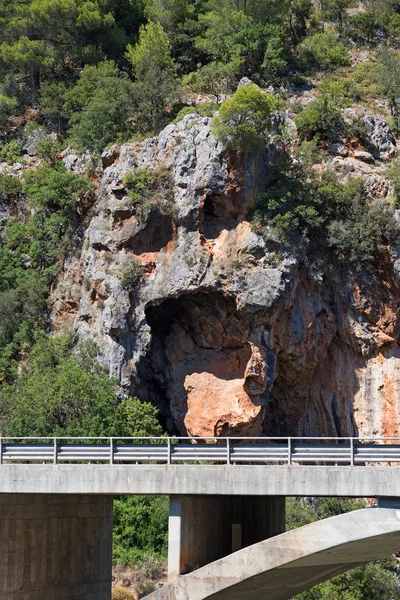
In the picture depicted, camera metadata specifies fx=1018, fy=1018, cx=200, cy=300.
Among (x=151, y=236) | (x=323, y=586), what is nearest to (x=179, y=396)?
(x=151, y=236)

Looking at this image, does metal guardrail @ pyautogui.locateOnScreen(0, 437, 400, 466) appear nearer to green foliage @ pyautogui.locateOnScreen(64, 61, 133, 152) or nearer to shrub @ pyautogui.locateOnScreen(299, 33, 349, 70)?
green foliage @ pyautogui.locateOnScreen(64, 61, 133, 152)

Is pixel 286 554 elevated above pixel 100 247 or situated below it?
below

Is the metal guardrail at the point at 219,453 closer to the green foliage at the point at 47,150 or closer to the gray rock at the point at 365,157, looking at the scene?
the gray rock at the point at 365,157

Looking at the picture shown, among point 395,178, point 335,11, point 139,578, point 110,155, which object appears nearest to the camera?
point 139,578

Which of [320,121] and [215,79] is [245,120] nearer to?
[320,121]

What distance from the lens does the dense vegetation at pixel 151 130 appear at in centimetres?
4594

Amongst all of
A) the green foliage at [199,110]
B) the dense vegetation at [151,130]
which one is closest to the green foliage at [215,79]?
the dense vegetation at [151,130]

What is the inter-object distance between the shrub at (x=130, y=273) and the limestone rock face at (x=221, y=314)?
0.08 meters

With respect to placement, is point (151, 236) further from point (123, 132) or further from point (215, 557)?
point (215, 557)

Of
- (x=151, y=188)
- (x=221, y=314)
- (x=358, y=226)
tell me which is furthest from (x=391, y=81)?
(x=221, y=314)

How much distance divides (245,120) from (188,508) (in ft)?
87.7

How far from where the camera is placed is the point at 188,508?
28.8 meters

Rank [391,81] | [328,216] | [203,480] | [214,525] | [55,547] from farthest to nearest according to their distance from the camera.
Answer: [391,81], [328,216], [55,547], [214,525], [203,480]

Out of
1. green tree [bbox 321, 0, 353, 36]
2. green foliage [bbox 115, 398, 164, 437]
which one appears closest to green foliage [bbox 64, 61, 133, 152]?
green foliage [bbox 115, 398, 164, 437]
